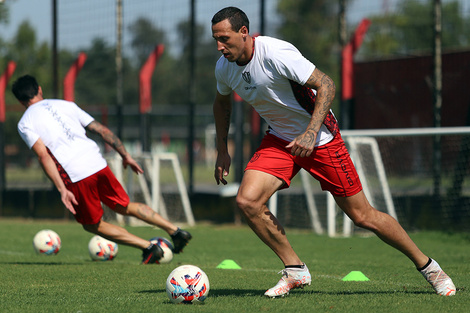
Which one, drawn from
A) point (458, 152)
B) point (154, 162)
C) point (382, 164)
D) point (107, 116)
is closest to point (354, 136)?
point (382, 164)

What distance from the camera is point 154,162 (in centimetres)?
1534

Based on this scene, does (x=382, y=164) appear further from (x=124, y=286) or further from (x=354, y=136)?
(x=124, y=286)

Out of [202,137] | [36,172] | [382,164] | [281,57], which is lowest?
[202,137]

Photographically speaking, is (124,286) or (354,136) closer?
(124,286)

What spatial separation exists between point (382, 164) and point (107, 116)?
872 cm

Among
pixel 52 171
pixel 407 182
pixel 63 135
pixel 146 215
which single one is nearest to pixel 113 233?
pixel 146 215

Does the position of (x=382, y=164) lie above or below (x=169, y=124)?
above

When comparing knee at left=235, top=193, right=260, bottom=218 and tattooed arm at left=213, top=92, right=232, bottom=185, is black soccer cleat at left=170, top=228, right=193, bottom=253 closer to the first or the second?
tattooed arm at left=213, top=92, right=232, bottom=185

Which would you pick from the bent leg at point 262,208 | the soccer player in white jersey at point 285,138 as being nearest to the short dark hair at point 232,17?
the soccer player in white jersey at point 285,138

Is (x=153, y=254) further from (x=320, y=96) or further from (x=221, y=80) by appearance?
(x=320, y=96)

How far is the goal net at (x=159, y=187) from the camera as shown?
15.3 metres

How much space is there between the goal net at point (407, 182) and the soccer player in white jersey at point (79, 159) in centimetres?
512

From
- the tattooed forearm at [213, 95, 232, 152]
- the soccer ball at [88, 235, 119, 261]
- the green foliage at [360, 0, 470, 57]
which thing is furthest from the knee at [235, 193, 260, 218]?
the green foliage at [360, 0, 470, 57]

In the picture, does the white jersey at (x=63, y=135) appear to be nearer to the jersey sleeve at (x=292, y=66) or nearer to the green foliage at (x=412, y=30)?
the jersey sleeve at (x=292, y=66)
